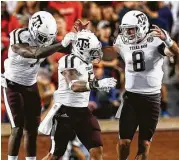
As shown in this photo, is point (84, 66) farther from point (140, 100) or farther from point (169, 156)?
point (169, 156)

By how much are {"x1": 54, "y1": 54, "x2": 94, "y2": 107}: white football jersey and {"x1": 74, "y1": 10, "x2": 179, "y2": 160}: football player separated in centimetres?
62

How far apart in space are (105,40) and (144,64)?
3.02 m

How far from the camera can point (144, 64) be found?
25.5 feet

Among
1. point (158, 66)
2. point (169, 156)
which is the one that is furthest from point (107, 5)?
point (158, 66)

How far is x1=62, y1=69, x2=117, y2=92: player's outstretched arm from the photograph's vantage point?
23.1 ft

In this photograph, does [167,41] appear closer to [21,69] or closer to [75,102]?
[75,102]

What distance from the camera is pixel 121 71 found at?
10.8 meters

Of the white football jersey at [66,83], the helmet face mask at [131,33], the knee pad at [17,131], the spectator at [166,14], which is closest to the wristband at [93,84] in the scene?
the white football jersey at [66,83]

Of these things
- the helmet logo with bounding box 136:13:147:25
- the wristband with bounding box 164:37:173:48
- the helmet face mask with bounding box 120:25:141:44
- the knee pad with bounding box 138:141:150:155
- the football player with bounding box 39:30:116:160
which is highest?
the helmet logo with bounding box 136:13:147:25

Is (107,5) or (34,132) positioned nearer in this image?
(34,132)

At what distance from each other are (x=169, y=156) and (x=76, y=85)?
2735 millimetres

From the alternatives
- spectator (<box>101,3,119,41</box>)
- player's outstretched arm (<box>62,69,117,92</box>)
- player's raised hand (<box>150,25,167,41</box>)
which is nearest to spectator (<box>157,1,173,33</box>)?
spectator (<box>101,3,119,41</box>)

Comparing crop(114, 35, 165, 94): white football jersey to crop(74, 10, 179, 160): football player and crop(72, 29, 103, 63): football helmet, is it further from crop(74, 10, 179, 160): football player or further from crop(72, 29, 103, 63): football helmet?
crop(72, 29, 103, 63): football helmet

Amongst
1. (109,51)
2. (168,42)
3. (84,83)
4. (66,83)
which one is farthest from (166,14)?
(84,83)
